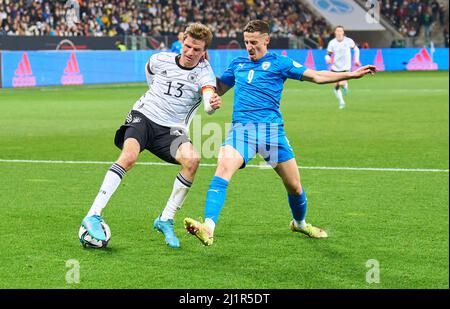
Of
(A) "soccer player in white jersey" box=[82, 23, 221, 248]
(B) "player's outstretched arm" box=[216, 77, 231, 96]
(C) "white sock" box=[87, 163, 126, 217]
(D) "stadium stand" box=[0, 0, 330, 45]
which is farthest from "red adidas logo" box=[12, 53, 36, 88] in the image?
(C) "white sock" box=[87, 163, 126, 217]

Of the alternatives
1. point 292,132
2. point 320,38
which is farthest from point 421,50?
point 292,132

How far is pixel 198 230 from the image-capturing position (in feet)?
22.5

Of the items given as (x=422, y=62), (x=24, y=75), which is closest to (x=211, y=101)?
(x=24, y=75)

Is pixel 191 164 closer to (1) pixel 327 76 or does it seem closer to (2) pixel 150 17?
(1) pixel 327 76

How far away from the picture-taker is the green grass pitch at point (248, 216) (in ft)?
21.7

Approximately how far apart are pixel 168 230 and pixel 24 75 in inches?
943

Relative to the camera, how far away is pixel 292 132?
1791cm

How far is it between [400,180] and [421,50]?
1528 inches

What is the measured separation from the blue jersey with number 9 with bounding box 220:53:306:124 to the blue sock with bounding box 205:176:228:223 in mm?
702

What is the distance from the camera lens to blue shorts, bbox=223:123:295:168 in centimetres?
773

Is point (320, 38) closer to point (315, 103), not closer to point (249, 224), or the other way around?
point (315, 103)

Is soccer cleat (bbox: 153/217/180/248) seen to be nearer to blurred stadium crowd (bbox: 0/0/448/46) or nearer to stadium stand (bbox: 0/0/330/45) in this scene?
stadium stand (bbox: 0/0/330/45)

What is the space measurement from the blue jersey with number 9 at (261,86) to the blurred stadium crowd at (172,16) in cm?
2588
